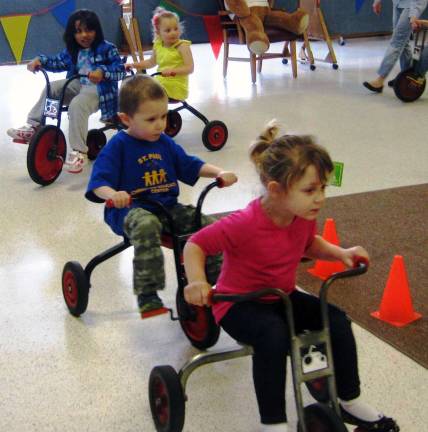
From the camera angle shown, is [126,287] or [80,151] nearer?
[126,287]

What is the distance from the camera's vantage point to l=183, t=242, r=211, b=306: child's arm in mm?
1360

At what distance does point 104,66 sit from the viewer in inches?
144

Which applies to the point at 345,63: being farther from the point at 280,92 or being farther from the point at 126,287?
the point at 126,287

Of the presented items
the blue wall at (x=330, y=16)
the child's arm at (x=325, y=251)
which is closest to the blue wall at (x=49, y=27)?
the blue wall at (x=330, y=16)

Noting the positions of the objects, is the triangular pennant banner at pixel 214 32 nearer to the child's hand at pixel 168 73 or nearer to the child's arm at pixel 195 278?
the child's hand at pixel 168 73

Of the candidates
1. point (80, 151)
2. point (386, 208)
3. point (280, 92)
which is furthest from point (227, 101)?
point (386, 208)

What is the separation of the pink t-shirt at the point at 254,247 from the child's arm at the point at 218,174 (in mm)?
436

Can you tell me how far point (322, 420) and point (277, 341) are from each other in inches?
7.1

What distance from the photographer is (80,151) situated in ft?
12.0

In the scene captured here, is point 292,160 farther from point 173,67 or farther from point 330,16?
point 330,16

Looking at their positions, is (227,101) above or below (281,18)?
below

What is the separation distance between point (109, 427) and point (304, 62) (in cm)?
641

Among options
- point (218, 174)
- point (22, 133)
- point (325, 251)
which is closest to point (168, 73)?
point (22, 133)

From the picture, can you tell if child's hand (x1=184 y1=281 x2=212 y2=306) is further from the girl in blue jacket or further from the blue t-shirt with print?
the girl in blue jacket
